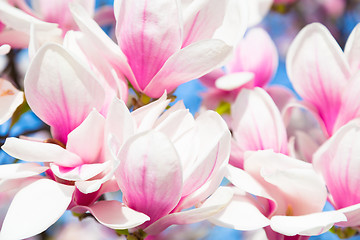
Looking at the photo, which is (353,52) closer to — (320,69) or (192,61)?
Answer: (320,69)

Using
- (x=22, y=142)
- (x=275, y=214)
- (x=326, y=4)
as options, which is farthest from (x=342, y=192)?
(x=326, y=4)

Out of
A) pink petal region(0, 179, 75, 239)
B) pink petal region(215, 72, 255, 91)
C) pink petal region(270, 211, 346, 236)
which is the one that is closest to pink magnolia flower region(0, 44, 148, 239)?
pink petal region(0, 179, 75, 239)

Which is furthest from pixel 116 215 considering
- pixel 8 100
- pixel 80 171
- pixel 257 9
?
pixel 257 9

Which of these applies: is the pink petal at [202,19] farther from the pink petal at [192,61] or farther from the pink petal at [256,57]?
the pink petal at [256,57]

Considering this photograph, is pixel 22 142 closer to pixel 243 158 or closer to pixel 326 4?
pixel 243 158

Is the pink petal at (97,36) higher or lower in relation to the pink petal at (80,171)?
higher

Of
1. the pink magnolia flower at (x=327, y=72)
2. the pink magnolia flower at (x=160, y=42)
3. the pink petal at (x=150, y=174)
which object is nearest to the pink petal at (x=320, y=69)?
the pink magnolia flower at (x=327, y=72)
